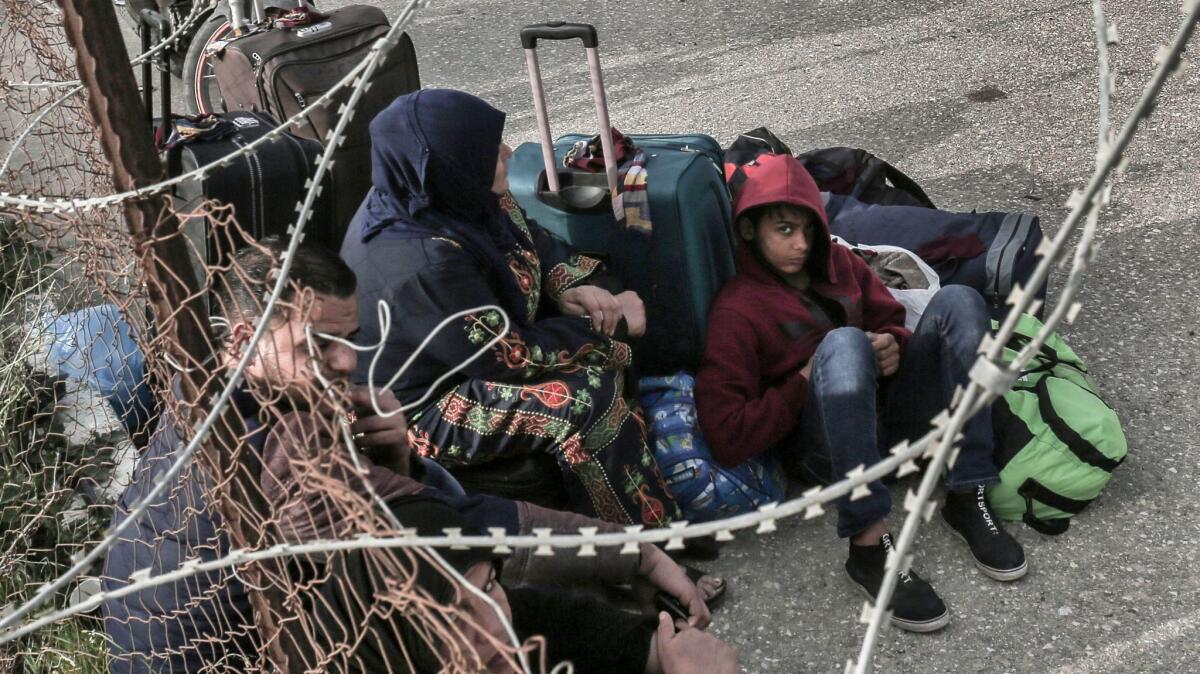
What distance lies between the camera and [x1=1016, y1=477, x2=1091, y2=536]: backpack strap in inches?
112

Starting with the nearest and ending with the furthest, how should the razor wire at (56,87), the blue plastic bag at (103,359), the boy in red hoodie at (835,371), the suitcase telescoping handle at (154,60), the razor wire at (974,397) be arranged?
the razor wire at (974,397), the razor wire at (56,87), the boy in red hoodie at (835,371), the blue plastic bag at (103,359), the suitcase telescoping handle at (154,60)

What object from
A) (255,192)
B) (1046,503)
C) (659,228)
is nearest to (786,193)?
(659,228)

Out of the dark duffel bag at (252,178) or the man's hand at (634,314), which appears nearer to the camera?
the man's hand at (634,314)

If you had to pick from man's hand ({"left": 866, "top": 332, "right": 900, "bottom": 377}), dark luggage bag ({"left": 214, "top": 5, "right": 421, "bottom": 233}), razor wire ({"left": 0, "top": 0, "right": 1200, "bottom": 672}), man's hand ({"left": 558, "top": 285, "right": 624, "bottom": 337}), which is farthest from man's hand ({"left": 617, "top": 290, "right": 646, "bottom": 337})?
razor wire ({"left": 0, "top": 0, "right": 1200, "bottom": 672})

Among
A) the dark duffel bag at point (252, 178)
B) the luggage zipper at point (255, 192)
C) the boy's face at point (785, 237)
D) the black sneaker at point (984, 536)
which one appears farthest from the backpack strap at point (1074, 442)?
the luggage zipper at point (255, 192)

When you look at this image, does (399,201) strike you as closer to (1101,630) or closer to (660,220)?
(660,220)

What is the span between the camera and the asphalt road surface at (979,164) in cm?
265

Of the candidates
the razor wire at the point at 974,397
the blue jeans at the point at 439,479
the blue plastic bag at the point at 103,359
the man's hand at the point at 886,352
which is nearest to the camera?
the razor wire at the point at 974,397

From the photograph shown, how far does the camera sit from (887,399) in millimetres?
2990

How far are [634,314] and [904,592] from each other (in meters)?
0.91

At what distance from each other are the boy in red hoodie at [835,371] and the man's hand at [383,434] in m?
0.85

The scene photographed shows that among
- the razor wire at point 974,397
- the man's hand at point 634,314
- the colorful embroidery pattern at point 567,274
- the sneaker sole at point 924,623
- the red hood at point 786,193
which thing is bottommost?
the sneaker sole at point 924,623

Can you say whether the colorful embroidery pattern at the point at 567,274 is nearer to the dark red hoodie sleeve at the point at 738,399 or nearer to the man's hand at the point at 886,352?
the dark red hoodie sleeve at the point at 738,399

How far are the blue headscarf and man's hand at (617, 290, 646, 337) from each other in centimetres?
30
